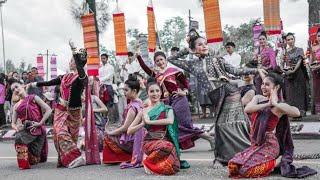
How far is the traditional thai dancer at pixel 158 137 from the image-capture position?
5.90 meters

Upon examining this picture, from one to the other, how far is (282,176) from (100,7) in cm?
1778

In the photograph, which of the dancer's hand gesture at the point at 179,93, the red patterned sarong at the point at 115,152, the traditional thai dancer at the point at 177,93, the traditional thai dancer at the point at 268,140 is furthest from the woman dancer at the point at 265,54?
the traditional thai dancer at the point at 268,140

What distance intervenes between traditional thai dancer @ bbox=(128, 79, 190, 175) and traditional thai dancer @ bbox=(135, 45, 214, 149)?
3.54 ft

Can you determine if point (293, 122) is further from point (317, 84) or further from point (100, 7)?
point (100, 7)

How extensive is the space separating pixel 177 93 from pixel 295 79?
413 centimetres

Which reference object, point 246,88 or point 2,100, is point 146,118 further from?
point 2,100

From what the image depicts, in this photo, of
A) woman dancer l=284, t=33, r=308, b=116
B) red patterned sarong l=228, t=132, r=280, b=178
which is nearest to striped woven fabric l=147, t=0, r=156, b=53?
woman dancer l=284, t=33, r=308, b=116

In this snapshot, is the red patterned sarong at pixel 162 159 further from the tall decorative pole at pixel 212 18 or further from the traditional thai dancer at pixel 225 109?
the tall decorative pole at pixel 212 18

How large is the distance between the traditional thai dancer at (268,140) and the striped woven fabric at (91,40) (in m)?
4.59

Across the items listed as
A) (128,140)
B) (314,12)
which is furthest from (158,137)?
(314,12)

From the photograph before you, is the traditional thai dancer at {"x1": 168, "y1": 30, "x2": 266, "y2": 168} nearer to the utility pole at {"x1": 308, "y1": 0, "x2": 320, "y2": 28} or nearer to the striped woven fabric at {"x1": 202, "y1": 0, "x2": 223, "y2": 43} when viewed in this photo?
the striped woven fabric at {"x1": 202, "y1": 0, "x2": 223, "y2": 43}

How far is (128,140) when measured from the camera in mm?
6953

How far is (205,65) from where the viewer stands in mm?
6484

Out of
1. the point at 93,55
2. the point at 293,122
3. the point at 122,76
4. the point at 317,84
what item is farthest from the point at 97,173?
the point at 122,76
